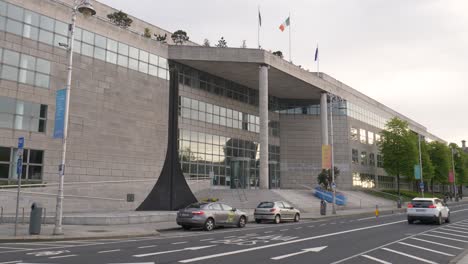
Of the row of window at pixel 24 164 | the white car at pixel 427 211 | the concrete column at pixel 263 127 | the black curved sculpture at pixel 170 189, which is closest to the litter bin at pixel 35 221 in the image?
the row of window at pixel 24 164

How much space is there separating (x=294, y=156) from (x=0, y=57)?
141 feet

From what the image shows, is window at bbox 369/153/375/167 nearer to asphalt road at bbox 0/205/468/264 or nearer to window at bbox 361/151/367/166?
window at bbox 361/151/367/166

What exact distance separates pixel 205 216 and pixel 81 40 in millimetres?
21945

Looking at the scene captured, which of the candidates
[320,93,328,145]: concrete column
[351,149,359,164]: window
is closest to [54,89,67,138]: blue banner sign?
[320,93,328,145]: concrete column

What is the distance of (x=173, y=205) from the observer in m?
36.2

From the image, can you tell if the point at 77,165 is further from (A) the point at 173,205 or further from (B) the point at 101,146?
(A) the point at 173,205

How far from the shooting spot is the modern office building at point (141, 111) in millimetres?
31031

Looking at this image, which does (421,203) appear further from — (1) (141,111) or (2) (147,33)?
(2) (147,33)

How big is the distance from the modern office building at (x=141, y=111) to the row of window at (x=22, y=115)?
0.08 meters

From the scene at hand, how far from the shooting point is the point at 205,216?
2162cm

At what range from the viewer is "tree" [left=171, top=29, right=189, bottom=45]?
154 ft

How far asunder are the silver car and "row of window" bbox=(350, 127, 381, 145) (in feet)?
159

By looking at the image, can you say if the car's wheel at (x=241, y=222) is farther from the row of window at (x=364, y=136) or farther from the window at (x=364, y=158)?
the window at (x=364, y=158)

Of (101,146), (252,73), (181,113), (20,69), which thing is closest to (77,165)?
(101,146)
